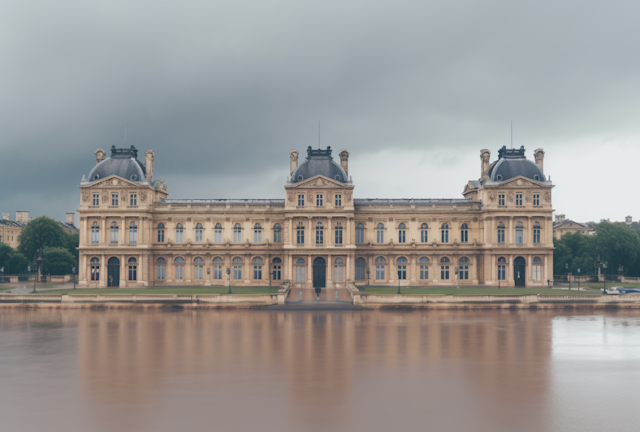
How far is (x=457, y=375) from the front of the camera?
26.0 m

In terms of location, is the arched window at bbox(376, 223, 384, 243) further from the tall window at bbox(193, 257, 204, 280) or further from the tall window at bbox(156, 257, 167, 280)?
the tall window at bbox(156, 257, 167, 280)

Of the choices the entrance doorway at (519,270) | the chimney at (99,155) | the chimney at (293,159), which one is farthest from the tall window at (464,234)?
the chimney at (99,155)

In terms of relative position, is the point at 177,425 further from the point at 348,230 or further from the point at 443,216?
the point at 443,216

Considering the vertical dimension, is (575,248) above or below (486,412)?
above

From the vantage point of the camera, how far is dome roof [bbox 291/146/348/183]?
7489 cm

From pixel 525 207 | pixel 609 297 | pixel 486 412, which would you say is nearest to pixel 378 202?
pixel 525 207

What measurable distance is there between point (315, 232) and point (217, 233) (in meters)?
15.5

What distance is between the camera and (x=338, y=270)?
2928 inches

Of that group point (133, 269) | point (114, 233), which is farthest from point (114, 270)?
point (114, 233)

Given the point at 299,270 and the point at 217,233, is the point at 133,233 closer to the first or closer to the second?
the point at 217,233

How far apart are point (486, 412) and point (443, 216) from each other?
59793 mm

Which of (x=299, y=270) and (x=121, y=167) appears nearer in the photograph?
(x=299, y=270)

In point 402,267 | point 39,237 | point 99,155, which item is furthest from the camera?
point 39,237

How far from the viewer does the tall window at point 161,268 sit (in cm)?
7838
